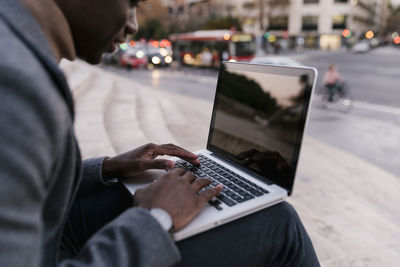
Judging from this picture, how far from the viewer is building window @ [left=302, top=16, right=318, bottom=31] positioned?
62.0 metres

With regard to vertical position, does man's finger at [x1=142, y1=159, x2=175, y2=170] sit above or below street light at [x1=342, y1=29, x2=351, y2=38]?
below

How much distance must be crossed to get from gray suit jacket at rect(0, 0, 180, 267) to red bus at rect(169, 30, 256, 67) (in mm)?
18619

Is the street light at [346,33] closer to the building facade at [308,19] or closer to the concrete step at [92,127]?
the building facade at [308,19]

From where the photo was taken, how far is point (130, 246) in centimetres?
88

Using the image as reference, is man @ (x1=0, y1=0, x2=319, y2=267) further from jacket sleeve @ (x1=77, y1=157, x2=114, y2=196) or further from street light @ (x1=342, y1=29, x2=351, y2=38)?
street light @ (x1=342, y1=29, x2=351, y2=38)

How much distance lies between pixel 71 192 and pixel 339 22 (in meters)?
68.7

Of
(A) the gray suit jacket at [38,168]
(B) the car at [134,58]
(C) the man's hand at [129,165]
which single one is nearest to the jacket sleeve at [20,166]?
(A) the gray suit jacket at [38,168]

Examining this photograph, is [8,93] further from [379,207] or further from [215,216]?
[379,207]

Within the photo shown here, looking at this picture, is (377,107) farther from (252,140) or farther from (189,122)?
(252,140)

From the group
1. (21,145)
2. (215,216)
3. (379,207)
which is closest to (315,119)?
(379,207)

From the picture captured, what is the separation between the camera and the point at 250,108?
1.65m

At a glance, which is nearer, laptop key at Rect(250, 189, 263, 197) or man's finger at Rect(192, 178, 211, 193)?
man's finger at Rect(192, 178, 211, 193)

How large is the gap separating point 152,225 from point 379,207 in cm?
343

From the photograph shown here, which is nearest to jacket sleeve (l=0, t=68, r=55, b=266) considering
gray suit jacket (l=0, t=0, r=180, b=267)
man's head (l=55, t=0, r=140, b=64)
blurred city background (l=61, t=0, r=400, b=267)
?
gray suit jacket (l=0, t=0, r=180, b=267)
